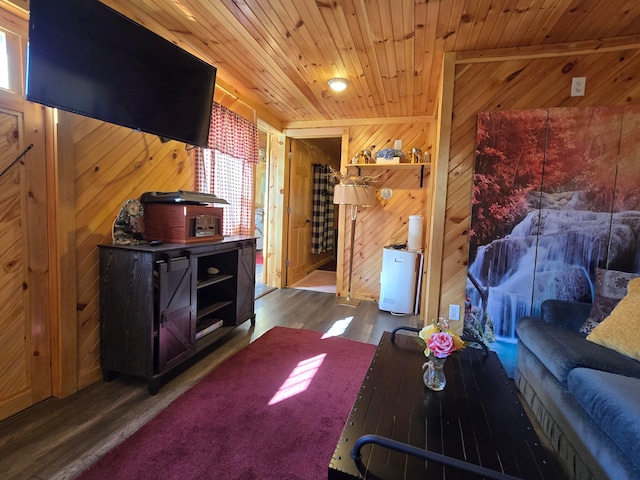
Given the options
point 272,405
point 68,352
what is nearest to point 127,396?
point 68,352

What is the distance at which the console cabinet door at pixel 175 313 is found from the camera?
74.2 inches

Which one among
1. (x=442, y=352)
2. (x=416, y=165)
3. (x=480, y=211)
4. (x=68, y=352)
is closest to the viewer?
(x=442, y=352)

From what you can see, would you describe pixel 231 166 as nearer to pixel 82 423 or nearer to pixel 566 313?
pixel 82 423

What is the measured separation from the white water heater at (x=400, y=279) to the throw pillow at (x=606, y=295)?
1788 mm

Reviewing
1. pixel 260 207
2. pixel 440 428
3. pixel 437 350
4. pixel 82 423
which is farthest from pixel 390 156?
pixel 260 207

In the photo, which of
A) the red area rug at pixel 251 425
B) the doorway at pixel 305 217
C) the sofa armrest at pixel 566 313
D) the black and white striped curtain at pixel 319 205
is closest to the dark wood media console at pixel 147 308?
the red area rug at pixel 251 425

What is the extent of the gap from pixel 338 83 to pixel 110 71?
1.94 metres

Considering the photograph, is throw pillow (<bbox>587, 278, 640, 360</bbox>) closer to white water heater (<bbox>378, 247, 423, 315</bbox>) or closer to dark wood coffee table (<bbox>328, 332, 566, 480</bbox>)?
dark wood coffee table (<bbox>328, 332, 566, 480</bbox>)

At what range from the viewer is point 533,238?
2.29 m

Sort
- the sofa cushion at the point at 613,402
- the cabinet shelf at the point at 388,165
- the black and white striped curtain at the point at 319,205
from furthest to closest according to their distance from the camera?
the black and white striped curtain at the point at 319,205 → the cabinet shelf at the point at 388,165 → the sofa cushion at the point at 613,402

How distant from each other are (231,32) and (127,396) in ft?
8.31

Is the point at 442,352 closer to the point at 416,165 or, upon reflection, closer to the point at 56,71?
the point at 56,71

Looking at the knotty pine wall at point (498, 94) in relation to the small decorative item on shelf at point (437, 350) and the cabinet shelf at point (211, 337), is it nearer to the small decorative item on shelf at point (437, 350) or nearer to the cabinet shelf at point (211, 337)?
the small decorative item on shelf at point (437, 350)

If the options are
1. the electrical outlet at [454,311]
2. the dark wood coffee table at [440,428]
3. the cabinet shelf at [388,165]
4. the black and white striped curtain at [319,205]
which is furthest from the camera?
the black and white striped curtain at [319,205]
